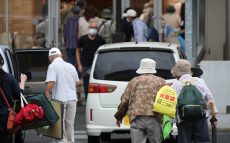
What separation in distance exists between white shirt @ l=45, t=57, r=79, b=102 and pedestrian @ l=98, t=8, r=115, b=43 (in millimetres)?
8656

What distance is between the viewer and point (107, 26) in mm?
24797

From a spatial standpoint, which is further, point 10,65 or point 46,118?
point 10,65

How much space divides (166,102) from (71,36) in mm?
12117

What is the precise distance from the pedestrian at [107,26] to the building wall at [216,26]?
293 cm

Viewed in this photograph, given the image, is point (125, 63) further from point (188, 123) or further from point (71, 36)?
point (71, 36)

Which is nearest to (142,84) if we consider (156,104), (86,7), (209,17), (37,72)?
(156,104)

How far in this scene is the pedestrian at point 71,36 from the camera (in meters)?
23.6

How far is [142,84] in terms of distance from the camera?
12.0 metres

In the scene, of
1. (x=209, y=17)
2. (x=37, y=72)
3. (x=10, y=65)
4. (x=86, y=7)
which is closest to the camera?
(x=10, y=65)

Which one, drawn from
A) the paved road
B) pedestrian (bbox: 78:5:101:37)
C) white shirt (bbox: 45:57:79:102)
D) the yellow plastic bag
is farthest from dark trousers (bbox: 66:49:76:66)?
the yellow plastic bag

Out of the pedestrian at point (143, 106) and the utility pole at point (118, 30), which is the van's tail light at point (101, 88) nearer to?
the pedestrian at point (143, 106)

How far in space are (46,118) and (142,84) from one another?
4.55 feet

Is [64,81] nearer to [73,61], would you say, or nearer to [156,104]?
[156,104]

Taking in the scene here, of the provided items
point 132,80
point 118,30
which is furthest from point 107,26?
point 132,80
